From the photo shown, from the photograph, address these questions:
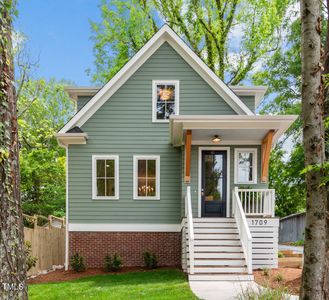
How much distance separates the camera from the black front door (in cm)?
1214

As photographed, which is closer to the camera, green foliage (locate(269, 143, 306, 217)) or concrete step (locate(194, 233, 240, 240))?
concrete step (locate(194, 233, 240, 240))

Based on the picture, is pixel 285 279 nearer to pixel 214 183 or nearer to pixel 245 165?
pixel 214 183

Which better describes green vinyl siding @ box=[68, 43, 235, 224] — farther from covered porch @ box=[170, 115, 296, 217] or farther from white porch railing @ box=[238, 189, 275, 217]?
white porch railing @ box=[238, 189, 275, 217]

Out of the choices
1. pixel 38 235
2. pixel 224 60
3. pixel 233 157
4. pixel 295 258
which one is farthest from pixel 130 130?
pixel 224 60

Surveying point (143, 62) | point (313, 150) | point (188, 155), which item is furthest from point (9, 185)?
point (143, 62)

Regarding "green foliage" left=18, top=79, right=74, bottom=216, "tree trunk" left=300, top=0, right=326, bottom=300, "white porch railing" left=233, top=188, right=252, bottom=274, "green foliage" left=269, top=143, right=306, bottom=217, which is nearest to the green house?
"white porch railing" left=233, top=188, right=252, bottom=274

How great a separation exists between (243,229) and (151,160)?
4.05m

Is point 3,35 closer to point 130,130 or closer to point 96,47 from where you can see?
point 130,130

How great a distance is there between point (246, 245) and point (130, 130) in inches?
210

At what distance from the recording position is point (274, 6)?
2125cm

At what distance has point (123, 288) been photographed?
838 cm

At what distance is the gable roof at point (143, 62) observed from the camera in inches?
494

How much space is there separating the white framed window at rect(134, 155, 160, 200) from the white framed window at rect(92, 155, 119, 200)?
635mm

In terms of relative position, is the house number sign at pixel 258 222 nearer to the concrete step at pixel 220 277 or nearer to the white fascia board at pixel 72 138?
the concrete step at pixel 220 277
